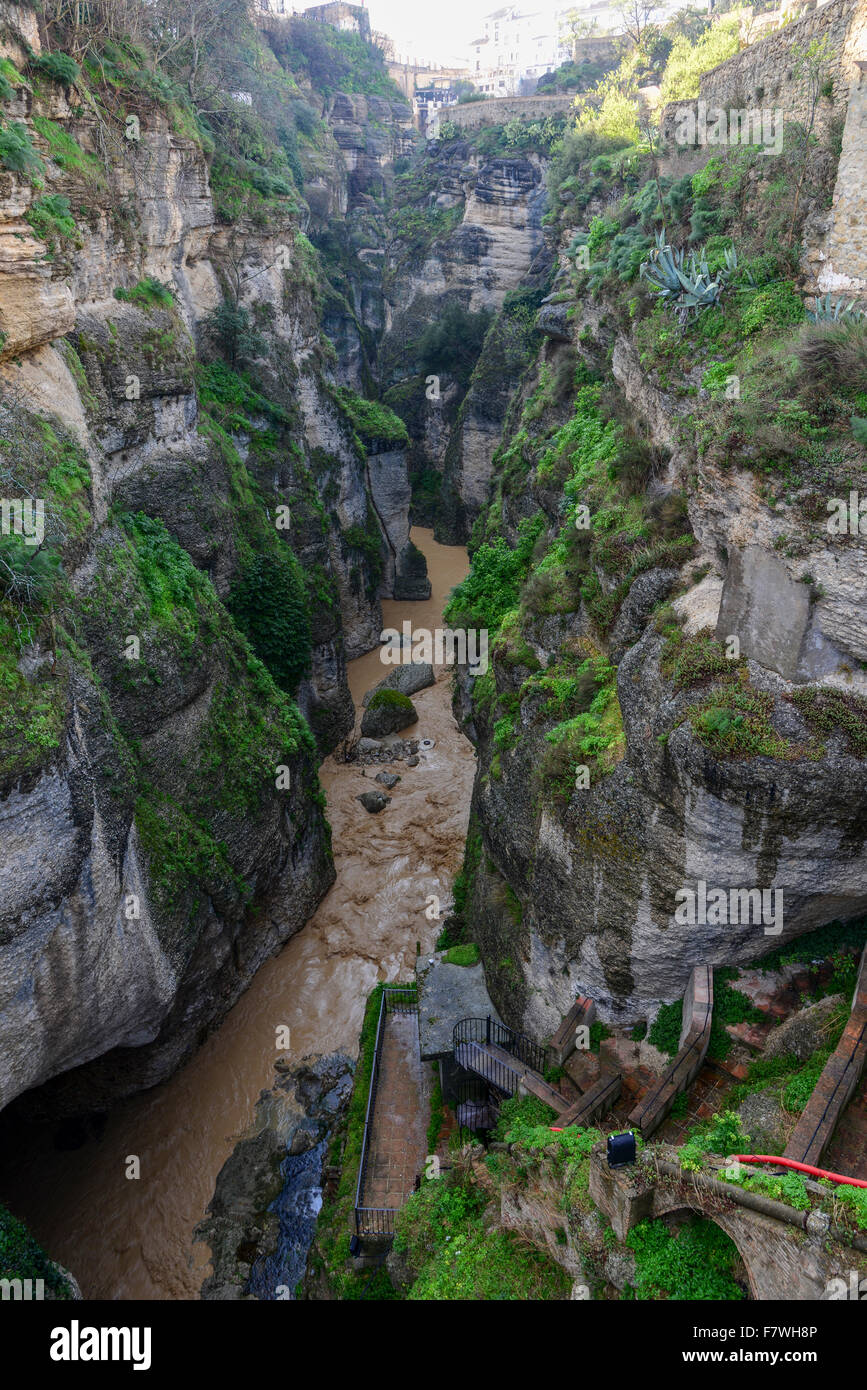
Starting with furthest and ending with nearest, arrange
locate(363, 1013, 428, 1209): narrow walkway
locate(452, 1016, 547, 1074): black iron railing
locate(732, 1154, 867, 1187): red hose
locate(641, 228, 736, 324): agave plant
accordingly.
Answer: locate(452, 1016, 547, 1074): black iron railing < locate(641, 228, 736, 324): agave plant < locate(363, 1013, 428, 1209): narrow walkway < locate(732, 1154, 867, 1187): red hose

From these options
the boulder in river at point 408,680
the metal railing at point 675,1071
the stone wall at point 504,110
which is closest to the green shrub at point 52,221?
the metal railing at point 675,1071

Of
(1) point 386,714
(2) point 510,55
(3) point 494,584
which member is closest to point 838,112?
(3) point 494,584

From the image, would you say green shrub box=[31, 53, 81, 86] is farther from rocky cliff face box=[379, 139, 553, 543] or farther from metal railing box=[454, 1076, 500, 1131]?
rocky cliff face box=[379, 139, 553, 543]

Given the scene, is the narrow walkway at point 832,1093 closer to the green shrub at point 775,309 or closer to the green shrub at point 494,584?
the green shrub at point 775,309

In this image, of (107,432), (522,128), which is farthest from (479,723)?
(522,128)

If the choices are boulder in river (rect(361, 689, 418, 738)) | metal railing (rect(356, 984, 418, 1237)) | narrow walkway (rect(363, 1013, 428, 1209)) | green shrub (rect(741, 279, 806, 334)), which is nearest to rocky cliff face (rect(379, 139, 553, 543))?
boulder in river (rect(361, 689, 418, 738))
